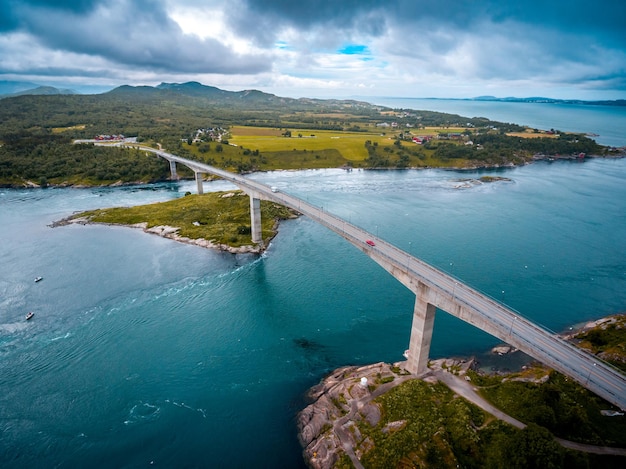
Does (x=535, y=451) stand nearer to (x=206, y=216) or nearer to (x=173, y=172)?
(x=206, y=216)

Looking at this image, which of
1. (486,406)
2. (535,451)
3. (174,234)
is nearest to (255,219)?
(174,234)

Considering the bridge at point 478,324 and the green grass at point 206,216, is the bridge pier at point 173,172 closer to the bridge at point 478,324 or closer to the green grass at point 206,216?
the green grass at point 206,216

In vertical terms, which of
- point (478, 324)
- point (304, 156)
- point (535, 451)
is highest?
point (478, 324)

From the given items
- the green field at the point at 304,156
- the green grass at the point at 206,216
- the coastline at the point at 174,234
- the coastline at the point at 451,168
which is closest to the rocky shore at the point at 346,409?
the coastline at the point at 174,234

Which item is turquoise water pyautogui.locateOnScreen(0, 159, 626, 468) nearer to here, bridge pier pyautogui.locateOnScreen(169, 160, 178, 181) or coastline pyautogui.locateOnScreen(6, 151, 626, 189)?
coastline pyautogui.locateOnScreen(6, 151, 626, 189)

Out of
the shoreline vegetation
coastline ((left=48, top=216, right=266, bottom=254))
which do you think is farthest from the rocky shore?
coastline ((left=48, top=216, right=266, bottom=254))

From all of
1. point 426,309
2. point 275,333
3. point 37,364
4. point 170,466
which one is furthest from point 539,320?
point 37,364
